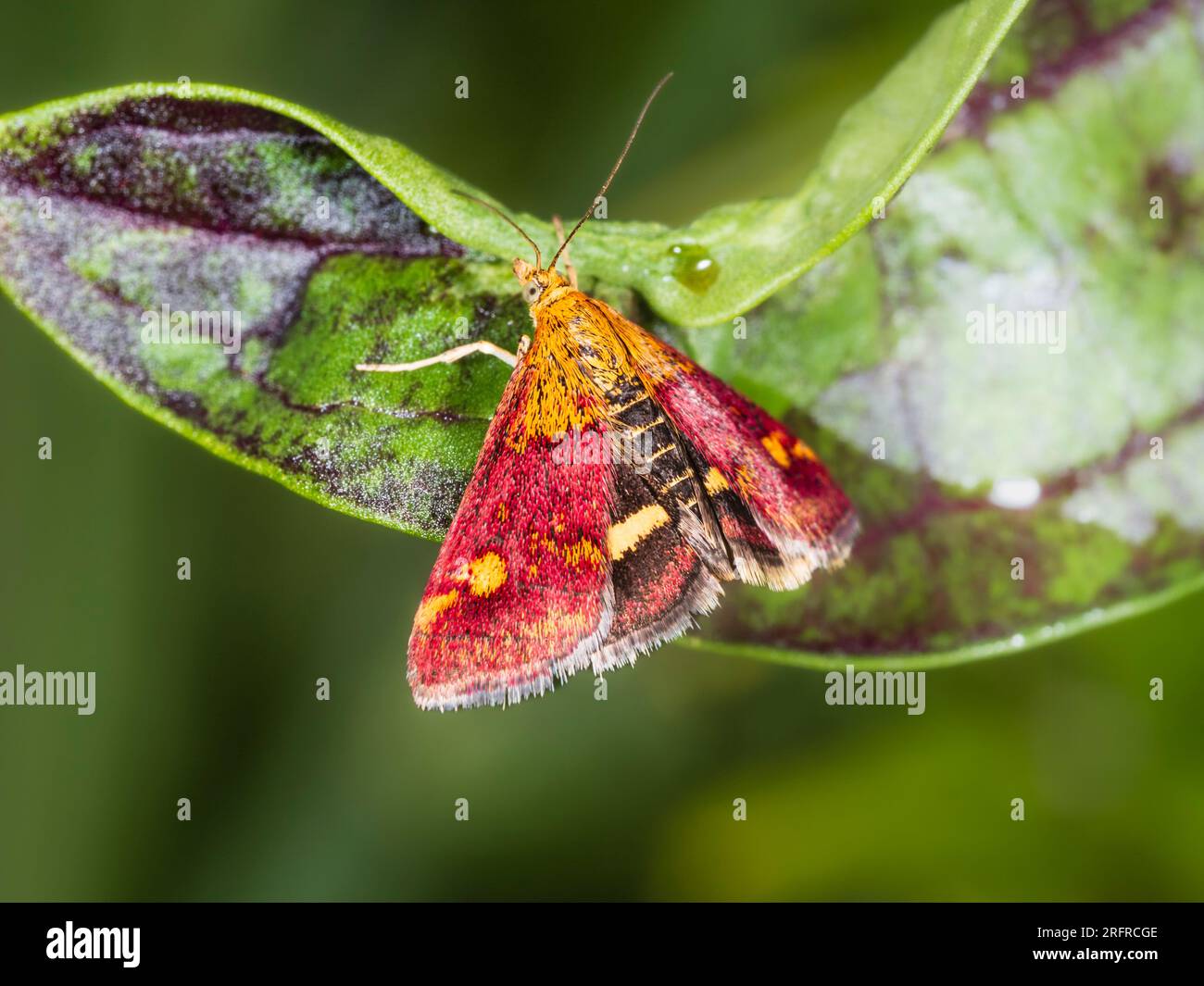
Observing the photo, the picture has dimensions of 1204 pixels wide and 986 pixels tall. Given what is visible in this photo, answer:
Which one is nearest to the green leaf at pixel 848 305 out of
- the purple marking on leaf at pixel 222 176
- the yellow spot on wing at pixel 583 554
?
the purple marking on leaf at pixel 222 176

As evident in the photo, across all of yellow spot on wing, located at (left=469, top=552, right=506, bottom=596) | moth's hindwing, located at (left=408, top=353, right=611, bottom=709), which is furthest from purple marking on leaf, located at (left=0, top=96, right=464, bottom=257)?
yellow spot on wing, located at (left=469, top=552, right=506, bottom=596)

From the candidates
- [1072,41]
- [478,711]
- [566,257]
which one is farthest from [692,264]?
[478,711]

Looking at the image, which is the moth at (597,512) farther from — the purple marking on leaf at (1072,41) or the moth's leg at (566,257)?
the purple marking on leaf at (1072,41)

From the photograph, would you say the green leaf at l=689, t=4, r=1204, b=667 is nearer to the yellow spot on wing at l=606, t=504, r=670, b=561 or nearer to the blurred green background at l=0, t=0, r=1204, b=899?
the yellow spot on wing at l=606, t=504, r=670, b=561

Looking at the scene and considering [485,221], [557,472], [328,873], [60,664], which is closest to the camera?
[485,221]

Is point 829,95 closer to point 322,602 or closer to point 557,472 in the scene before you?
point 557,472

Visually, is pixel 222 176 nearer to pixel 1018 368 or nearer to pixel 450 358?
pixel 450 358

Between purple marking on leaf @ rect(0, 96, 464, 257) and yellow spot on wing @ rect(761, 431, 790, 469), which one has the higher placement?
purple marking on leaf @ rect(0, 96, 464, 257)

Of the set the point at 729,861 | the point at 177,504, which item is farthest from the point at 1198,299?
the point at 177,504
